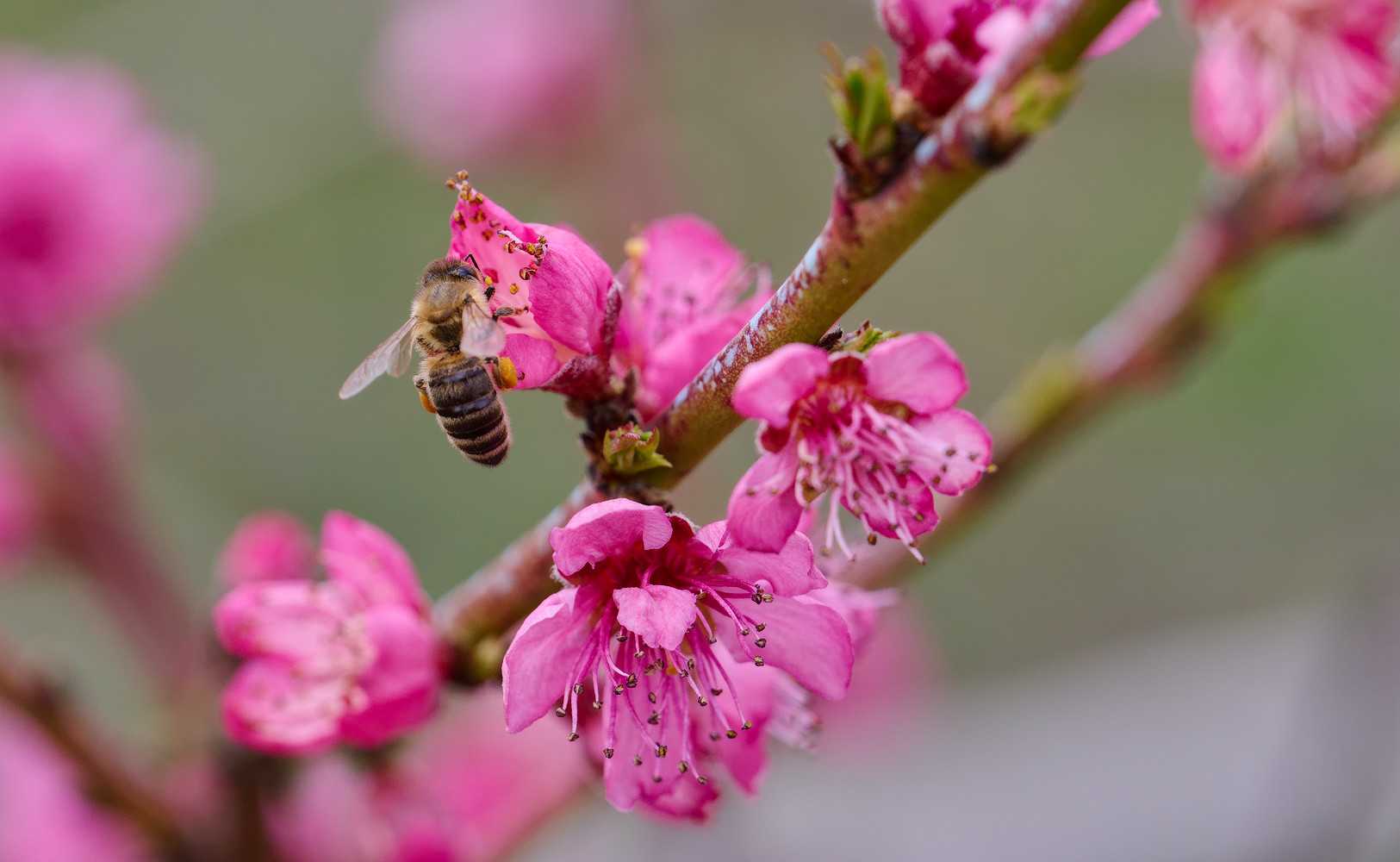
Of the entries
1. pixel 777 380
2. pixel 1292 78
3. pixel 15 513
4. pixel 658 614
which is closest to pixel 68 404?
pixel 15 513

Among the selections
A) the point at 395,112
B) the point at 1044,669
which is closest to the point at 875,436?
the point at 395,112

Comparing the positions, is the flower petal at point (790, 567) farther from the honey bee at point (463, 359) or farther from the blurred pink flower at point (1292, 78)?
the blurred pink flower at point (1292, 78)

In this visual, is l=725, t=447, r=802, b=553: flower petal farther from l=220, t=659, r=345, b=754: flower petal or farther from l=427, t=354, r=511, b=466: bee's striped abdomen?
l=220, t=659, r=345, b=754: flower petal

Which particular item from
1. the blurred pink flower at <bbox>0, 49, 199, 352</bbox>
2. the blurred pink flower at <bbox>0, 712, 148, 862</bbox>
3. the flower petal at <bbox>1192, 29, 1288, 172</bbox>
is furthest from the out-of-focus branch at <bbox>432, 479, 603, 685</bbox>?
the blurred pink flower at <bbox>0, 49, 199, 352</bbox>

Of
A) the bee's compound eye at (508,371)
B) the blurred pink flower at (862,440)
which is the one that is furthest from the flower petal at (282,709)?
the blurred pink flower at (862,440)

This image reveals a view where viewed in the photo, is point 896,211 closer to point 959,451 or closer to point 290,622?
point 959,451
